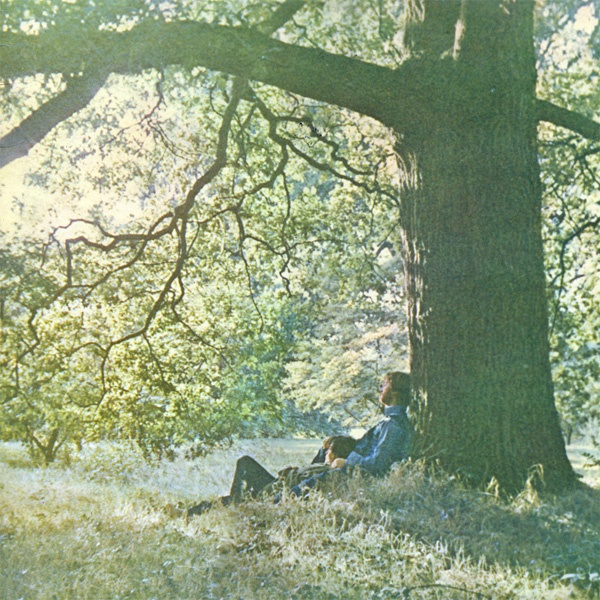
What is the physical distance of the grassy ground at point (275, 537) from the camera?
367 cm

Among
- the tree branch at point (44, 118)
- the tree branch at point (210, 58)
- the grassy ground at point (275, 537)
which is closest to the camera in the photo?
the grassy ground at point (275, 537)

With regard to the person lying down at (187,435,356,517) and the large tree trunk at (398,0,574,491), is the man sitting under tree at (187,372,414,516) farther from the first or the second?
the large tree trunk at (398,0,574,491)

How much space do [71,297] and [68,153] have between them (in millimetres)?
1128

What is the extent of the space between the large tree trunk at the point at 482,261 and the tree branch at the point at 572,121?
38 centimetres

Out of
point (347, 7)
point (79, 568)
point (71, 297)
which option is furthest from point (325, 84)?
point (79, 568)

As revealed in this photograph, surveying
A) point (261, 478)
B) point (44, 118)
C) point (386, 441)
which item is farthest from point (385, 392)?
point (44, 118)

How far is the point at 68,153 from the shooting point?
5.08m

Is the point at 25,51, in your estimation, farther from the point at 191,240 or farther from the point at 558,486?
the point at 558,486

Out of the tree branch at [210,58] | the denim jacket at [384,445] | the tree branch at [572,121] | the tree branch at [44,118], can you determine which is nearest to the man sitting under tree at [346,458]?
the denim jacket at [384,445]

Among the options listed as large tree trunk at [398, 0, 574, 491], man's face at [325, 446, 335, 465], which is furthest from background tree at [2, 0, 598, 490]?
man's face at [325, 446, 335, 465]

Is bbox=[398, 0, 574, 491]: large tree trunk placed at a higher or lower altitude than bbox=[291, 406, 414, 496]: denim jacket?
higher

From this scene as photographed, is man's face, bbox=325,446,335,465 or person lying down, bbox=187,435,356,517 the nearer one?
person lying down, bbox=187,435,356,517

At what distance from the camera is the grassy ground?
367cm

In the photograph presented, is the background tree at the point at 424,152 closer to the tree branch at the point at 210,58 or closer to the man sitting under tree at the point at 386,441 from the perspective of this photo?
the tree branch at the point at 210,58
